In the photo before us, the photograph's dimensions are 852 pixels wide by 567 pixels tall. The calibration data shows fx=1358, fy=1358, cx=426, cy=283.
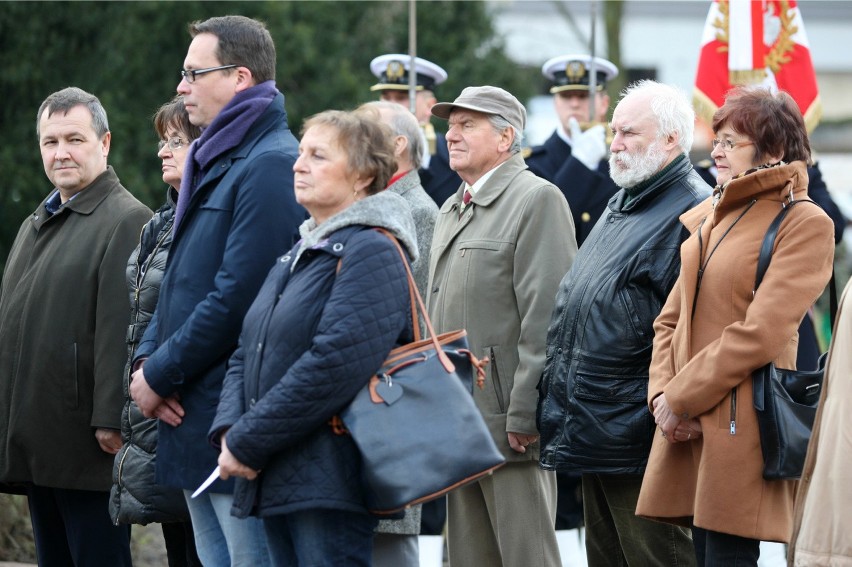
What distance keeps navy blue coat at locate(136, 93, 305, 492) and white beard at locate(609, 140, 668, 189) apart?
115 centimetres

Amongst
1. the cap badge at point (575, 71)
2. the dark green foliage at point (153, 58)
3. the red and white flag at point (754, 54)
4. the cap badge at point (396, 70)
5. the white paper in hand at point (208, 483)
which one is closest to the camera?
the white paper in hand at point (208, 483)

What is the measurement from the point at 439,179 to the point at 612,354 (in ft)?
10.4

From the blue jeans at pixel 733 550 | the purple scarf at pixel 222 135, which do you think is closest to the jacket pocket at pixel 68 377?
the purple scarf at pixel 222 135

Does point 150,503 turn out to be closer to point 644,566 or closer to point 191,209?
point 191,209

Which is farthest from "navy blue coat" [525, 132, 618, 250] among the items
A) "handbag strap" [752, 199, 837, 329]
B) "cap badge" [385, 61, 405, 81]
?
"handbag strap" [752, 199, 837, 329]

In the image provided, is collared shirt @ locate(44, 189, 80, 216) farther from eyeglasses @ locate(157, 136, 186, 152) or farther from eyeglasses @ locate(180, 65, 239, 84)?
eyeglasses @ locate(180, 65, 239, 84)

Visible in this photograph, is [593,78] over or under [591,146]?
over

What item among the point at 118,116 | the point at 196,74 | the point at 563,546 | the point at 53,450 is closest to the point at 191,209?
the point at 196,74

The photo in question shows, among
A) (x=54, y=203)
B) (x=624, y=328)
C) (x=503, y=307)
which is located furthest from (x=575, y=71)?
(x=624, y=328)

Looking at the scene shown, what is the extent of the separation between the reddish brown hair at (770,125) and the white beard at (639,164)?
46cm

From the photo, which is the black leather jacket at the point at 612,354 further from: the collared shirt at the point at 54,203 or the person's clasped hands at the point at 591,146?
the person's clasped hands at the point at 591,146

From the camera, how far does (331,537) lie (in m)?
3.83

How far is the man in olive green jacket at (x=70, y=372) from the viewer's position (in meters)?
5.25

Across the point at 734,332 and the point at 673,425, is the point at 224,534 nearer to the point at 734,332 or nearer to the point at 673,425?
the point at 673,425
